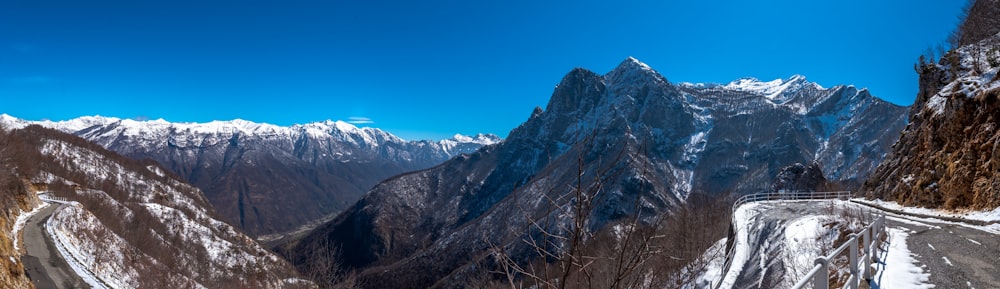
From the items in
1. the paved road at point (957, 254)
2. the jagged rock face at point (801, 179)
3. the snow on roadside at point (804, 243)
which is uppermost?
the jagged rock face at point (801, 179)

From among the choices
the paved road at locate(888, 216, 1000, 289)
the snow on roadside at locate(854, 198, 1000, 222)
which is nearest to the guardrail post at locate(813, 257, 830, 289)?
the paved road at locate(888, 216, 1000, 289)

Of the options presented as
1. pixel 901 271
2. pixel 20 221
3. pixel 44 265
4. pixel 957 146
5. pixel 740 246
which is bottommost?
pixel 44 265

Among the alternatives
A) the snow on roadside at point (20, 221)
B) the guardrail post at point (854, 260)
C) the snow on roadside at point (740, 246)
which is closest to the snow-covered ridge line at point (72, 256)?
the snow on roadside at point (20, 221)

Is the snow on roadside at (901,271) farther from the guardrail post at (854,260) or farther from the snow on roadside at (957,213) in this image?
the snow on roadside at (957,213)

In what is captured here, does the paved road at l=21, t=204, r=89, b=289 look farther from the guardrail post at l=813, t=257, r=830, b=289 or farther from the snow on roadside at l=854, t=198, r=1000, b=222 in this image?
the snow on roadside at l=854, t=198, r=1000, b=222

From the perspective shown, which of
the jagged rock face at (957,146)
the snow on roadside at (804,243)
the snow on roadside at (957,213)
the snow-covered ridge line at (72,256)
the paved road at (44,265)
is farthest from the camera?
the snow-covered ridge line at (72,256)

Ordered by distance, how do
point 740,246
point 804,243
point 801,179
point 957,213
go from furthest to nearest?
point 801,179 → point 740,246 → point 957,213 → point 804,243

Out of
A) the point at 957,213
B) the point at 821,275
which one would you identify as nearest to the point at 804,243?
the point at 957,213

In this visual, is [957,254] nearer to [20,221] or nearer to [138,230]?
[20,221]
